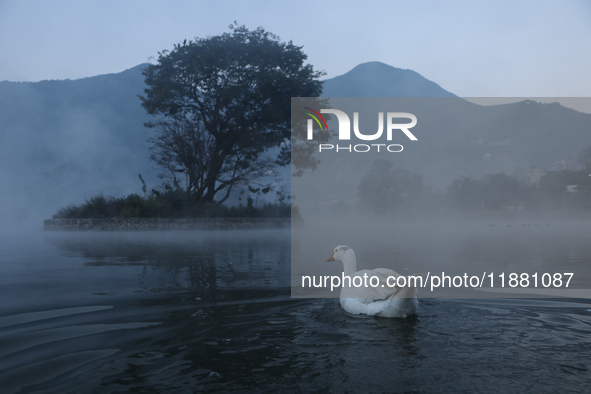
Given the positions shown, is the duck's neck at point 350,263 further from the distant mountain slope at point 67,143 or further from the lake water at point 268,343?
the distant mountain slope at point 67,143

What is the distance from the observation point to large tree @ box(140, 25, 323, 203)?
2506 centimetres

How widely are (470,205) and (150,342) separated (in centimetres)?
3937

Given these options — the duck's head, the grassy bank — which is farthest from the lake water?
the grassy bank

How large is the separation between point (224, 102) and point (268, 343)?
2408 centimetres

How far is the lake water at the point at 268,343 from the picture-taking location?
2.23 meters

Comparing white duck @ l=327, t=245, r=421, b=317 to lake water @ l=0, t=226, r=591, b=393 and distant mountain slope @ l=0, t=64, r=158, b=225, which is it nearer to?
lake water @ l=0, t=226, r=591, b=393

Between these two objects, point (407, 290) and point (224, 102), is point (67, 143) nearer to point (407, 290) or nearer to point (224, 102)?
point (224, 102)

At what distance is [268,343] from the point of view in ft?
9.73

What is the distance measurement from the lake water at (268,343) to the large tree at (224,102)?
20900 mm

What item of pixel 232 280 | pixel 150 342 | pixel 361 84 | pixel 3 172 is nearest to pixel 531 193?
pixel 232 280

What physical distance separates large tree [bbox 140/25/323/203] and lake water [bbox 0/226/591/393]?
823 inches

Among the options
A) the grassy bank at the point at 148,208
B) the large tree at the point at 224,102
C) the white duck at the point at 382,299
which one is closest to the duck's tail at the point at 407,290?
the white duck at the point at 382,299

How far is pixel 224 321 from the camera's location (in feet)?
11.9

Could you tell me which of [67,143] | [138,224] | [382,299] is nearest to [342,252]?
[382,299]
